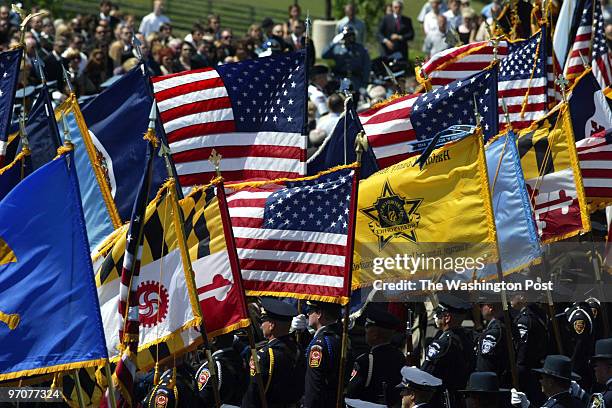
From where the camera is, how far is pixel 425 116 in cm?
1256

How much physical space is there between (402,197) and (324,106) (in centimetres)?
956

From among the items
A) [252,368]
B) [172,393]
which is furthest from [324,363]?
[172,393]

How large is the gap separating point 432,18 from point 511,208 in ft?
46.9

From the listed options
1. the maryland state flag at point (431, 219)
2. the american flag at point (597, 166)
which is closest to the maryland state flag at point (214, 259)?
the maryland state flag at point (431, 219)

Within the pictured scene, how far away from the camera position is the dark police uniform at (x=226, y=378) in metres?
9.86

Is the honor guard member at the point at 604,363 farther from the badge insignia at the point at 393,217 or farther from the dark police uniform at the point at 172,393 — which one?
the dark police uniform at the point at 172,393

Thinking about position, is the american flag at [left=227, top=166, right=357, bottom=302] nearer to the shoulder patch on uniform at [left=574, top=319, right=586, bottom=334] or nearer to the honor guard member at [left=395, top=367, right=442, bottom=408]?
the honor guard member at [left=395, top=367, right=442, bottom=408]

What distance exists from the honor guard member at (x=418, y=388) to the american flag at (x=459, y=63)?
586 centimetres

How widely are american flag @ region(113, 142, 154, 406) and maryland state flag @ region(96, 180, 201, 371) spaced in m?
0.31

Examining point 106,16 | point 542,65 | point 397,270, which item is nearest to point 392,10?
point 106,16

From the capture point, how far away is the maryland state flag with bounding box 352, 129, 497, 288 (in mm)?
10906

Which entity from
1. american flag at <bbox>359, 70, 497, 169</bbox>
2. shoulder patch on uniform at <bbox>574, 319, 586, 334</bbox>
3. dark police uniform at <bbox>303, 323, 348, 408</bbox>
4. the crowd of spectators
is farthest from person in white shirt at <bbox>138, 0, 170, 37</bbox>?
dark police uniform at <bbox>303, 323, 348, 408</bbox>

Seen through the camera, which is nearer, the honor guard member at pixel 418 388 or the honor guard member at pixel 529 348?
the honor guard member at pixel 418 388

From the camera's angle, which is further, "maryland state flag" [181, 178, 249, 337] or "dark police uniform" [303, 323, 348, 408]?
"dark police uniform" [303, 323, 348, 408]
